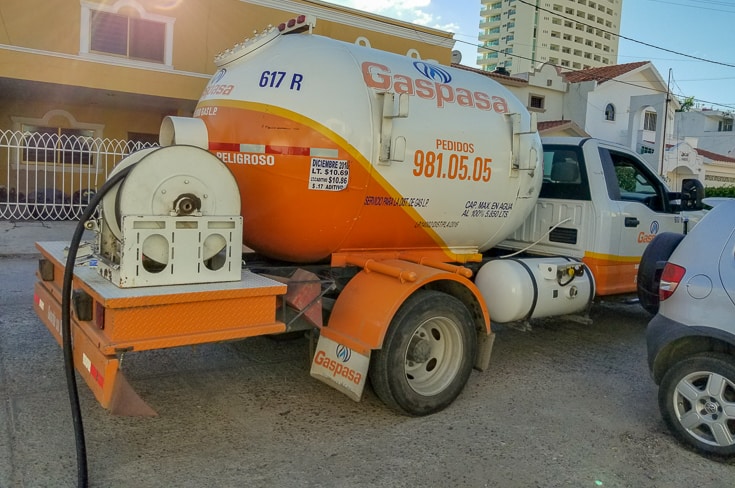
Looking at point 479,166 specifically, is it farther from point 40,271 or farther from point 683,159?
point 683,159

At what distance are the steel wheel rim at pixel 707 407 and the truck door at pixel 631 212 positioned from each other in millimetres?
2431

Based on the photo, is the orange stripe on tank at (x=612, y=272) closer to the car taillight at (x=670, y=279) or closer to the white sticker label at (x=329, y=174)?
the car taillight at (x=670, y=279)

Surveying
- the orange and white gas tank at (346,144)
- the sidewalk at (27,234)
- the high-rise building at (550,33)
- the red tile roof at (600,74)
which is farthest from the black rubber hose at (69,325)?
the high-rise building at (550,33)

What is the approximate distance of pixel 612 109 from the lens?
112ft

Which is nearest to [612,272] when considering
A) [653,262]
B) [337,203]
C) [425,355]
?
[653,262]

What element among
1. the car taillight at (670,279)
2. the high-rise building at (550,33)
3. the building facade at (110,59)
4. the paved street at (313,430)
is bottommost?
the paved street at (313,430)

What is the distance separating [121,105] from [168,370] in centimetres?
1366

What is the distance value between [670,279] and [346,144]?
2.51m

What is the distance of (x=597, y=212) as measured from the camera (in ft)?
20.9

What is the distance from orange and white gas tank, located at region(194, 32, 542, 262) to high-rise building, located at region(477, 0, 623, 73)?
11645 centimetres

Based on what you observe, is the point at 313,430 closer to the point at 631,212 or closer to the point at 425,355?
the point at 425,355

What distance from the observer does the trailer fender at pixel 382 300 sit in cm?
419

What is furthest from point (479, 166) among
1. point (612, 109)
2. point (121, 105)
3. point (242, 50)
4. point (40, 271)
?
point (612, 109)

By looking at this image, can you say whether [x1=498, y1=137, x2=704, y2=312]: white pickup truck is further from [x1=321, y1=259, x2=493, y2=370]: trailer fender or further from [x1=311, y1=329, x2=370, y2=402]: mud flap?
[x1=311, y1=329, x2=370, y2=402]: mud flap
